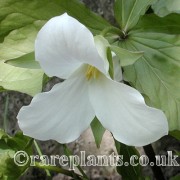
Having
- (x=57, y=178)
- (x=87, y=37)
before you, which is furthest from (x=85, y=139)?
(x=87, y=37)

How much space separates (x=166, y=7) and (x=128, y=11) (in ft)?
0.37

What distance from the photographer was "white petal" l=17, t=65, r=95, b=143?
2.47 ft

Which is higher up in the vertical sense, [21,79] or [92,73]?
[92,73]

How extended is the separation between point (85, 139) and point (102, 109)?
0.69m

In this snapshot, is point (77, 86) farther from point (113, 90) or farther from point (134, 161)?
point (134, 161)

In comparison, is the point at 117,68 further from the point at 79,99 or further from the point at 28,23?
the point at 28,23

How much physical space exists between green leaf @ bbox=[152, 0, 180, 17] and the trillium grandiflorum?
0.99 feet

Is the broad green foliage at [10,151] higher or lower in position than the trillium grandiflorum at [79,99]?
lower

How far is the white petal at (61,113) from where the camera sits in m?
0.75

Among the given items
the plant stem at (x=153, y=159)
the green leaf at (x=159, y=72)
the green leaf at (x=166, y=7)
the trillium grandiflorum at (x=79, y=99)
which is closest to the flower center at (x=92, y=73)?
the trillium grandiflorum at (x=79, y=99)

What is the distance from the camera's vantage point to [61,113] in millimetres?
790

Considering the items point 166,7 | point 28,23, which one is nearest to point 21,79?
point 28,23

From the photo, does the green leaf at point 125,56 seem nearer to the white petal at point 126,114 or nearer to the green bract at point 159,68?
the white petal at point 126,114

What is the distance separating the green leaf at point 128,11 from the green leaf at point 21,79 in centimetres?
21
